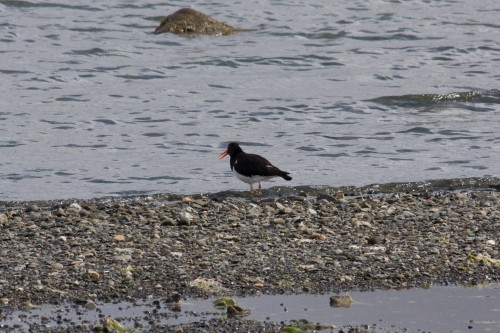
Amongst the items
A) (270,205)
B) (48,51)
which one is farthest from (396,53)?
(270,205)

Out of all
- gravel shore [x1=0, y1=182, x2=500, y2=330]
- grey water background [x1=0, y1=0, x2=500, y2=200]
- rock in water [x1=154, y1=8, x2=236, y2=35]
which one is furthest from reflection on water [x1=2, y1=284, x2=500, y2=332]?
rock in water [x1=154, y1=8, x2=236, y2=35]

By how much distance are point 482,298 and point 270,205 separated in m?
3.77

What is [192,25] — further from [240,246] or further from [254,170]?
[240,246]

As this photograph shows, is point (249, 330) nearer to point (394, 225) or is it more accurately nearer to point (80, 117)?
point (394, 225)

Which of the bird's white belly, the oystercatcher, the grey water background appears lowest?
the grey water background

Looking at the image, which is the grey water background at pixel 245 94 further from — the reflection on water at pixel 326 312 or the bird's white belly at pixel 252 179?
the reflection on water at pixel 326 312

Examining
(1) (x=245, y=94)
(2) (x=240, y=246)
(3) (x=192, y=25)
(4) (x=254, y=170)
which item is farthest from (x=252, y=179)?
(3) (x=192, y=25)

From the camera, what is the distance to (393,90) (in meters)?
20.7

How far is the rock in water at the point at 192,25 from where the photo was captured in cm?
2680

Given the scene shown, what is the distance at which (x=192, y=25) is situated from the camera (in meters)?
26.8

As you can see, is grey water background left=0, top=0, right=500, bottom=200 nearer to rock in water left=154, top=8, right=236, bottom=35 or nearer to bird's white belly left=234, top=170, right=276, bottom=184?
rock in water left=154, top=8, right=236, bottom=35

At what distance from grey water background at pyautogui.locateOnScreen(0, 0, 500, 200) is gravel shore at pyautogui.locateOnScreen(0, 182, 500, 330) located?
5.30 feet

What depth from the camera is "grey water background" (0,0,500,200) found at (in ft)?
48.4

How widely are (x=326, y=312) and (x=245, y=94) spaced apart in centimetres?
1190
